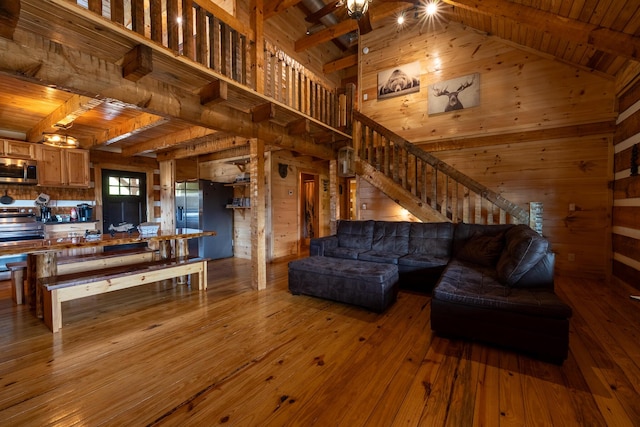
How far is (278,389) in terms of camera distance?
5.54 feet

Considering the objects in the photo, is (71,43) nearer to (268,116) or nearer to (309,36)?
(268,116)

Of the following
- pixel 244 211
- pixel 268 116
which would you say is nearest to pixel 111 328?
pixel 268 116

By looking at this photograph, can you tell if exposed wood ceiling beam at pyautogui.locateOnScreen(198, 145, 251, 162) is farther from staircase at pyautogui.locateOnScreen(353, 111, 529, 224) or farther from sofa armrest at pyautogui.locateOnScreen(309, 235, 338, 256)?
sofa armrest at pyautogui.locateOnScreen(309, 235, 338, 256)

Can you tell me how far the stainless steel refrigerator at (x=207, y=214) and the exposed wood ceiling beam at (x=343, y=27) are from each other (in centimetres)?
373

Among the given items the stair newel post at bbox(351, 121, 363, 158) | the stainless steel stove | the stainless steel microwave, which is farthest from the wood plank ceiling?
the stair newel post at bbox(351, 121, 363, 158)

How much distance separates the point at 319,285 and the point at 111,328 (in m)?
2.09

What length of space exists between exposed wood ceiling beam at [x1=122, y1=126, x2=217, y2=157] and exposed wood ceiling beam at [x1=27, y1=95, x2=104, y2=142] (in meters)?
1.32

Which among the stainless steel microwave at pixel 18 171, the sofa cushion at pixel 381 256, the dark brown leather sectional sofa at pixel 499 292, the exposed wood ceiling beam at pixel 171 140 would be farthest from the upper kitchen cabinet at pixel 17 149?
the dark brown leather sectional sofa at pixel 499 292

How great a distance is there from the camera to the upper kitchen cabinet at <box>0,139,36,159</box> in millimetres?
4352

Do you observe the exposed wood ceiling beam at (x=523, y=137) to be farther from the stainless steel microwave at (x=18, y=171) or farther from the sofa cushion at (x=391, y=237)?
the stainless steel microwave at (x=18, y=171)

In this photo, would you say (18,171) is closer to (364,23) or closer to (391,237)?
(364,23)

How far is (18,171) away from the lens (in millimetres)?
4469

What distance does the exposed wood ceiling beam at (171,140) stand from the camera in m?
4.38

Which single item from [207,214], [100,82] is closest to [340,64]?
[207,214]
